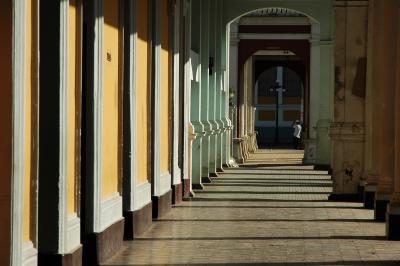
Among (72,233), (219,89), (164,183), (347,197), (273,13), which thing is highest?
(273,13)

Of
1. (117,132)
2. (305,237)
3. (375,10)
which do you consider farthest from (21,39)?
(375,10)

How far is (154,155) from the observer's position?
16109 mm

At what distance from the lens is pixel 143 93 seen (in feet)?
50.1

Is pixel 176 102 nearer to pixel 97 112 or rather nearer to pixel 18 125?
pixel 97 112

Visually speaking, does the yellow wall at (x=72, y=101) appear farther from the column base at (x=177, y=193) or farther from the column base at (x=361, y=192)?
the column base at (x=361, y=192)

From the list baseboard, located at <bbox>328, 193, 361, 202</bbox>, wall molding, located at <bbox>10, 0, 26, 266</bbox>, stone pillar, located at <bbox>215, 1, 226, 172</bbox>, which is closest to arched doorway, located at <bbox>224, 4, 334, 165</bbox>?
stone pillar, located at <bbox>215, 1, 226, 172</bbox>

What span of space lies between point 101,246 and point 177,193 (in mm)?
7895

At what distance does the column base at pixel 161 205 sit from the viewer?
1622cm

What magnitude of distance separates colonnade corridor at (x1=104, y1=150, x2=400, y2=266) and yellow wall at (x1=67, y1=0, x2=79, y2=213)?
1379 mm

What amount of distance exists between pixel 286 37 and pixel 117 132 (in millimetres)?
28443

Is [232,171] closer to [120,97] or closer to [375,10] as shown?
[375,10]

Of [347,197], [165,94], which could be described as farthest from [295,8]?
[165,94]

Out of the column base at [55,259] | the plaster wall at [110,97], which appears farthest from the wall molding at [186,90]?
the column base at [55,259]

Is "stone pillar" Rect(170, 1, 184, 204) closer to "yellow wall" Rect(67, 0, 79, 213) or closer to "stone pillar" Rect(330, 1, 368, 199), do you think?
"stone pillar" Rect(330, 1, 368, 199)
